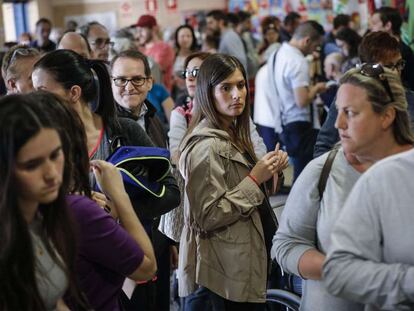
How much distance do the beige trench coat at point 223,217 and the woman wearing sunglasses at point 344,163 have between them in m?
0.71

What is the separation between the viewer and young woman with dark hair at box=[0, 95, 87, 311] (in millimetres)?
1593

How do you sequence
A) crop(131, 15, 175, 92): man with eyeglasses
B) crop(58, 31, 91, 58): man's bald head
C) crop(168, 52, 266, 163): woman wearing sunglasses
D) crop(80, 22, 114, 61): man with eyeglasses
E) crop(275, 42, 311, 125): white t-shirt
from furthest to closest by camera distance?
crop(131, 15, 175, 92): man with eyeglasses
crop(275, 42, 311, 125): white t-shirt
crop(80, 22, 114, 61): man with eyeglasses
crop(58, 31, 91, 58): man's bald head
crop(168, 52, 266, 163): woman wearing sunglasses

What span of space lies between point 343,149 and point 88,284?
785 millimetres

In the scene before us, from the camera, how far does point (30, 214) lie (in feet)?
5.57

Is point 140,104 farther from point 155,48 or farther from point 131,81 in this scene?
point 155,48

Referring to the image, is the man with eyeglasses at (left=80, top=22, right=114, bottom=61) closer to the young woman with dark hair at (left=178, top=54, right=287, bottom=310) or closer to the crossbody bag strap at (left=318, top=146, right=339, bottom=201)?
the young woman with dark hair at (left=178, top=54, right=287, bottom=310)

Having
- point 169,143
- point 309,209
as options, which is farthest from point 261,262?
point 169,143

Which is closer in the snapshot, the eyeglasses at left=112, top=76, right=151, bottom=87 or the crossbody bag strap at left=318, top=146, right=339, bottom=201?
the crossbody bag strap at left=318, top=146, right=339, bottom=201

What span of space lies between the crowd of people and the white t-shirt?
100 cm

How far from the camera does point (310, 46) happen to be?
222 inches

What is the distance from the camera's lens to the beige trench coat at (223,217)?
271 centimetres

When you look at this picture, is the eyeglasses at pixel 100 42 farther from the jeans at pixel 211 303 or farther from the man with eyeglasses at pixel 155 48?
the jeans at pixel 211 303

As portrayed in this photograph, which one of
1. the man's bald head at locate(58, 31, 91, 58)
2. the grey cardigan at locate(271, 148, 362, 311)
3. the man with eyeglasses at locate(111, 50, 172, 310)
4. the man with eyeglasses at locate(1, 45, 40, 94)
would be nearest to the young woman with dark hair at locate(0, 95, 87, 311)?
the grey cardigan at locate(271, 148, 362, 311)

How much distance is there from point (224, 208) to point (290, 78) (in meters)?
2.98
